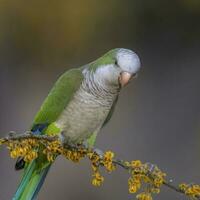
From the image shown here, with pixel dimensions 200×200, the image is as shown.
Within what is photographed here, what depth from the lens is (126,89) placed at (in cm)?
512

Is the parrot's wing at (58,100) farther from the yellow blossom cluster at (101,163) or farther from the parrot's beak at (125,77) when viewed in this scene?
the yellow blossom cluster at (101,163)

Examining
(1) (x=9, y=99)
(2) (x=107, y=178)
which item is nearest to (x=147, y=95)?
(2) (x=107, y=178)

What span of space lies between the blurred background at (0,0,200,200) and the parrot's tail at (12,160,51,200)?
1.60 meters

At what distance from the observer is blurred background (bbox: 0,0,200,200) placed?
4.86 meters

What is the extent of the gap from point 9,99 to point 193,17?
1476 millimetres

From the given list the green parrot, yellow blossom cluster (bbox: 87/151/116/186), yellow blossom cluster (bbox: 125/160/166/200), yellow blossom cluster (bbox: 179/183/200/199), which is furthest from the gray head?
yellow blossom cluster (bbox: 179/183/200/199)

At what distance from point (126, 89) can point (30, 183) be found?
6.66ft

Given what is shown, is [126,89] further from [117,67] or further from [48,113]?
[117,67]

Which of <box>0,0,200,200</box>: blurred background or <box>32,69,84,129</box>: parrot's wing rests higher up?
<box>0,0,200,200</box>: blurred background

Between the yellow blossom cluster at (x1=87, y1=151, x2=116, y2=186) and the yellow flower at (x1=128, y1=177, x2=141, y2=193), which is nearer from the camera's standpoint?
the yellow flower at (x1=128, y1=177, x2=141, y2=193)

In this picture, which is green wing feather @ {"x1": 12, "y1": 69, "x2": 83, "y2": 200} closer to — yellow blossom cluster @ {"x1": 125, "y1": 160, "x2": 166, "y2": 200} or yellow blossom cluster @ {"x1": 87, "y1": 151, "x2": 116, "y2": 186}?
yellow blossom cluster @ {"x1": 87, "y1": 151, "x2": 116, "y2": 186}

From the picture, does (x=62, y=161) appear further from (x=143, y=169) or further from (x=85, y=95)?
(x=143, y=169)

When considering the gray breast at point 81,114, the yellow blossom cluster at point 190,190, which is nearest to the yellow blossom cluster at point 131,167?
the yellow blossom cluster at point 190,190

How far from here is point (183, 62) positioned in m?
5.00
